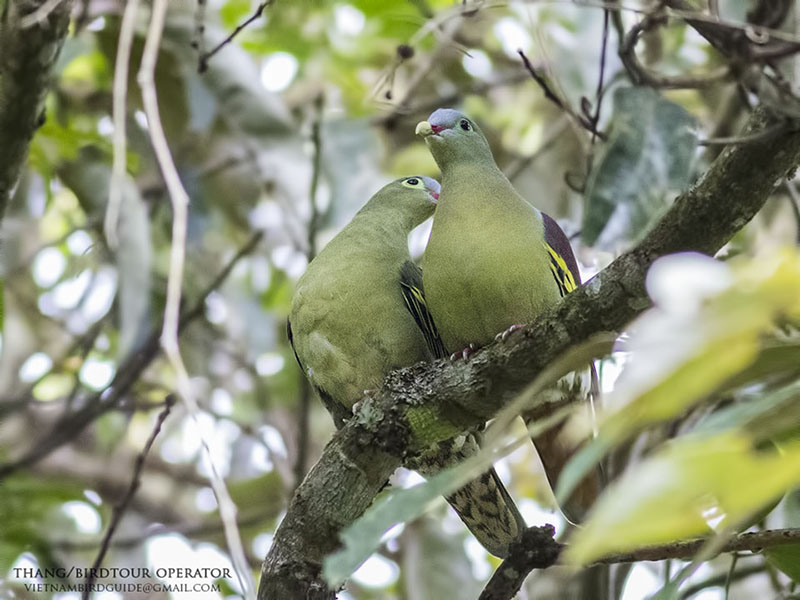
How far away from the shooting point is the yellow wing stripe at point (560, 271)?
3.26 metres

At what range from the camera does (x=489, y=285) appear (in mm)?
3139

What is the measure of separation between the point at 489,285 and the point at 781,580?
210cm

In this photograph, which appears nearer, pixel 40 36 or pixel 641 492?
pixel 641 492

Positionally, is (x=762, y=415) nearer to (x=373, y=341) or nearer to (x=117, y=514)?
(x=373, y=341)

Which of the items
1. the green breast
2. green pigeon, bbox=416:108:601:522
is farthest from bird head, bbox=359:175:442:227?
the green breast

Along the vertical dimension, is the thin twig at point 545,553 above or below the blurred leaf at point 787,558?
above

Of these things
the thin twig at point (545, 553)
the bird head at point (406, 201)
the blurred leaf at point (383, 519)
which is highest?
the bird head at point (406, 201)

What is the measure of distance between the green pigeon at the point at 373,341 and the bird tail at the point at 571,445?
0.21 metres

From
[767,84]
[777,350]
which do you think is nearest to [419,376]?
[767,84]

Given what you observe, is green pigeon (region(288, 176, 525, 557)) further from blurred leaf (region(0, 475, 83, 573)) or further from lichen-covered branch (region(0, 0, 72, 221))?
blurred leaf (region(0, 475, 83, 573))

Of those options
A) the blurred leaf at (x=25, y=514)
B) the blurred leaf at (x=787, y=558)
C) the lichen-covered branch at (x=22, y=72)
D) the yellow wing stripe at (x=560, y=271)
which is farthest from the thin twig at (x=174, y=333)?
the blurred leaf at (x=25, y=514)

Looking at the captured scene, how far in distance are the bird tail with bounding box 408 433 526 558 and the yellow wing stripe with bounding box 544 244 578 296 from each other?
598 millimetres

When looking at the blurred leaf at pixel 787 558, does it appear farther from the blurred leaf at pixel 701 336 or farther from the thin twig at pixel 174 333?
the blurred leaf at pixel 701 336

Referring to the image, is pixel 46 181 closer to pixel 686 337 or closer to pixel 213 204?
pixel 213 204
